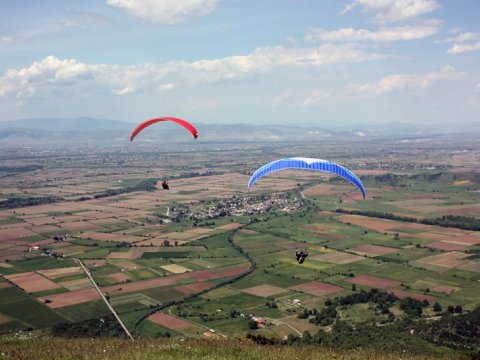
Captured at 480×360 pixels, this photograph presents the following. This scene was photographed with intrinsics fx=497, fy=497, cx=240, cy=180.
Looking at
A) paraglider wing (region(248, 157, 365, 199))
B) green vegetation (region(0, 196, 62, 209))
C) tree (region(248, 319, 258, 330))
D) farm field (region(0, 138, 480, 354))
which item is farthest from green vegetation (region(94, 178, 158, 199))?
paraglider wing (region(248, 157, 365, 199))

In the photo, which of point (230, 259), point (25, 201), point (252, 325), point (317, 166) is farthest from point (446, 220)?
point (25, 201)

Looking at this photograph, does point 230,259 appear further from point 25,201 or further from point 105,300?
point 25,201

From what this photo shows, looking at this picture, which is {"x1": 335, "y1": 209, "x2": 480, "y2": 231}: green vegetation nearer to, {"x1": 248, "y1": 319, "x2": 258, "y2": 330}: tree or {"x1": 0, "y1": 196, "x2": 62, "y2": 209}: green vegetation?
{"x1": 248, "y1": 319, "x2": 258, "y2": 330}: tree

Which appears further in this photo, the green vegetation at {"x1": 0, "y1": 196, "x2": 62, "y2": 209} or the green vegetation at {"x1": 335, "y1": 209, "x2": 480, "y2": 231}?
the green vegetation at {"x1": 0, "y1": 196, "x2": 62, "y2": 209}

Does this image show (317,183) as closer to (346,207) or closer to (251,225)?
(346,207)

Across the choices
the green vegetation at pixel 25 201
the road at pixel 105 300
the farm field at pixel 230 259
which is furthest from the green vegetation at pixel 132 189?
the road at pixel 105 300

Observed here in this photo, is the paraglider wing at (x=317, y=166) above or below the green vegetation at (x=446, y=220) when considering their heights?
above

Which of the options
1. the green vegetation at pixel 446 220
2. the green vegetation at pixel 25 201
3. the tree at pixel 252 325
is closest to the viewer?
the tree at pixel 252 325

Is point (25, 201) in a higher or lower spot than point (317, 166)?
lower

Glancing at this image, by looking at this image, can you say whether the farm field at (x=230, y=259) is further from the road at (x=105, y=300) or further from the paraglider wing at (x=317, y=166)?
the paraglider wing at (x=317, y=166)
